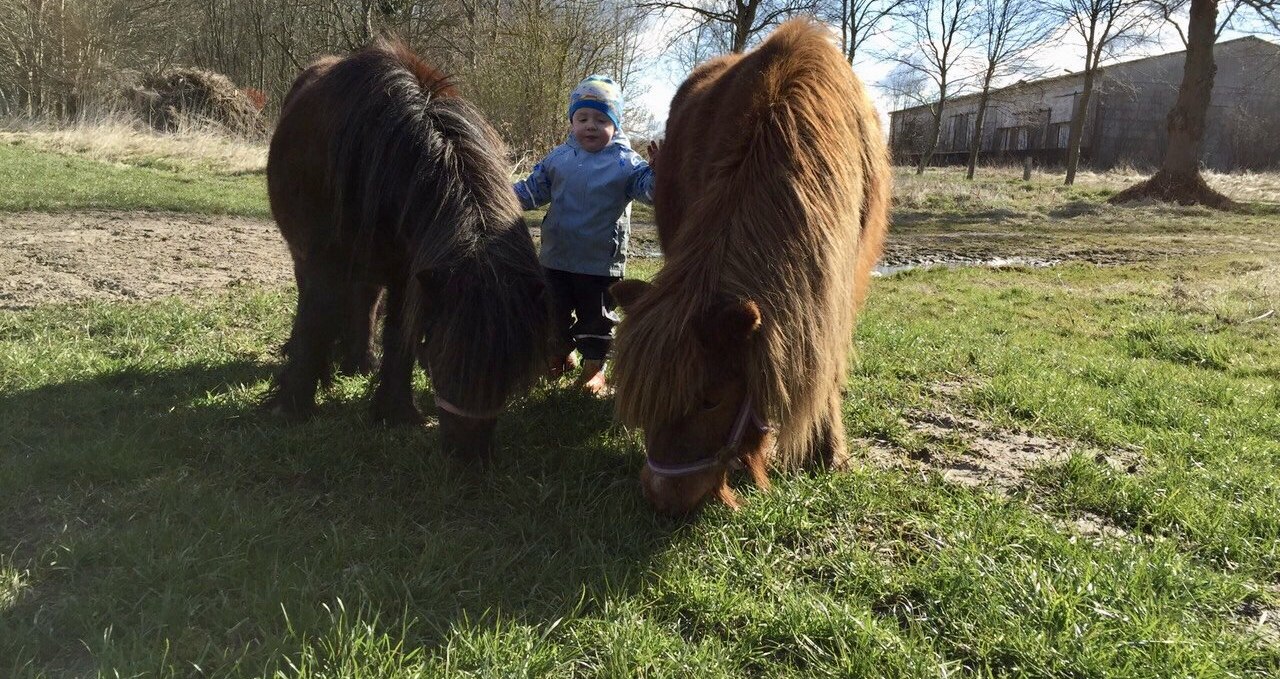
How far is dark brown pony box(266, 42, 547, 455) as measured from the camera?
8.63 feet

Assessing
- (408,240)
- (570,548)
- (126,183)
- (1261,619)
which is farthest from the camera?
(126,183)

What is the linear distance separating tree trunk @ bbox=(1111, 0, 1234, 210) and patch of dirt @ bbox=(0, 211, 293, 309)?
20.5 meters

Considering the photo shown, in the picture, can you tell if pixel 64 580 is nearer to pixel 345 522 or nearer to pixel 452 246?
pixel 345 522

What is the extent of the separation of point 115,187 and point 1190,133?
24525mm

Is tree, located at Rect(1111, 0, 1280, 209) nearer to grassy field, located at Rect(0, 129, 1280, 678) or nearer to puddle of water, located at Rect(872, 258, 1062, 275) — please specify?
puddle of water, located at Rect(872, 258, 1062, 275)

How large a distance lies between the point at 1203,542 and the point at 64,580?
4.03 metres

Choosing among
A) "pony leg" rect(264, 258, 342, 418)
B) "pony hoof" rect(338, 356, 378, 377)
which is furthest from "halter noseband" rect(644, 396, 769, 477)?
"pony hoof" rect(338, 356, 378, 377)

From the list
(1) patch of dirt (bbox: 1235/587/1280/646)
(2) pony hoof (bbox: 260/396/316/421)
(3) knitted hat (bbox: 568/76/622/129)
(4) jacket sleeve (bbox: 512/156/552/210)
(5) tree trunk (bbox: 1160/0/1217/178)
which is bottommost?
(2) pony hoof (bbox: 260/396/316/421)

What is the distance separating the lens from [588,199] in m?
4.04

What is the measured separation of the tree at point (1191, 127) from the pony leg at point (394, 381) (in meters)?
20.7

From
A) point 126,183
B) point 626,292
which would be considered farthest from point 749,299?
point 126,183

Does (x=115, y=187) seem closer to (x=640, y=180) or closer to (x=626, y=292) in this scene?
(x=640, y=180)

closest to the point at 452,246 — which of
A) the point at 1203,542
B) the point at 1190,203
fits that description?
the point at 1203,542

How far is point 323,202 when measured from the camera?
340 centimetres
